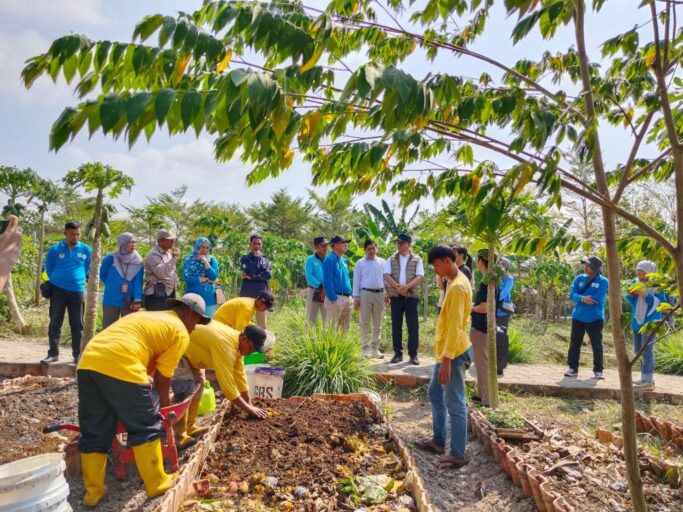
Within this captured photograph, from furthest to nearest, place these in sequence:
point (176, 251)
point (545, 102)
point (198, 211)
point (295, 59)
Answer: point (198, 211)
point (176, 251)
point (545, 102)
point (295, 59)

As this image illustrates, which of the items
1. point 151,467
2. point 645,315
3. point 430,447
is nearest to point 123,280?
point 151,467

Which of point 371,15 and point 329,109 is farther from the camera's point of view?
point 371,15

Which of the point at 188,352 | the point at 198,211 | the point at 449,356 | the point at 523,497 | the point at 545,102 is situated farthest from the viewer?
the point at 198,211

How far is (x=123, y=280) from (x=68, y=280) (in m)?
0.72

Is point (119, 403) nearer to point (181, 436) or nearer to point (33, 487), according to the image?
point (33, 487)

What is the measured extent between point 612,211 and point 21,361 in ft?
24.3

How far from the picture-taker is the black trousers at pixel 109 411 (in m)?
3.33

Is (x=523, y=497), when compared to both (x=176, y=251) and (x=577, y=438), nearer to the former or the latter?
(x=577, y=438)

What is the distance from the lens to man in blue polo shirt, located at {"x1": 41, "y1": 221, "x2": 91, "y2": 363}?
6.66 meters

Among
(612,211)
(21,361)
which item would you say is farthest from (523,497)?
(21,361)

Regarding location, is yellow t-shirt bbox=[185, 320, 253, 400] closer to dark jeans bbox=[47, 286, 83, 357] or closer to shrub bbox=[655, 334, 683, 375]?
dark jeans bbox=[47, 286, 83, 357]

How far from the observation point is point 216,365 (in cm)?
424

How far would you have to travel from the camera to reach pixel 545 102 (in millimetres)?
2674

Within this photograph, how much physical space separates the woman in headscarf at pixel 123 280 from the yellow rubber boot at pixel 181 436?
2.64 meters
